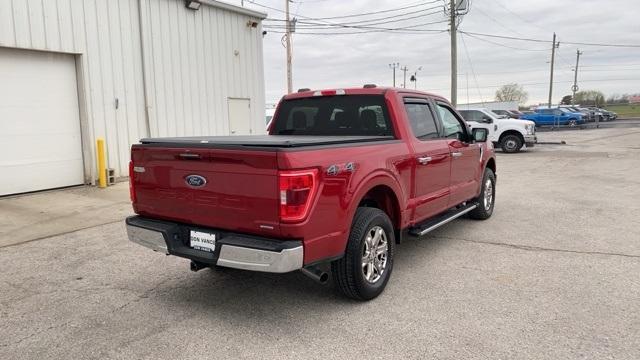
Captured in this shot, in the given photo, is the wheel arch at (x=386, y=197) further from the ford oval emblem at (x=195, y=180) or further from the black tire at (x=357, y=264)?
the ford oval emblem at (x=195, y=180)

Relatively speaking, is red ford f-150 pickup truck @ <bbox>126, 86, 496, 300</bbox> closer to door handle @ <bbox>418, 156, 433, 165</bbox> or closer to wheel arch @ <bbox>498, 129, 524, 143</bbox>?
door handle @ <bbox>418, 156, 433, 165</bbox>

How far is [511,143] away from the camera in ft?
65.3

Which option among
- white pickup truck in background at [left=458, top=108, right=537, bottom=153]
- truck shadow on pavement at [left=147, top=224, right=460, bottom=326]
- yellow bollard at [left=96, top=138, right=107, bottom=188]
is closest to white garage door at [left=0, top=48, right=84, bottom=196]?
yellow bollard at [left=96, top=138, right=107, bottom=188]

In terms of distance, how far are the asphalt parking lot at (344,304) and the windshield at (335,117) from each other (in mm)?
1530

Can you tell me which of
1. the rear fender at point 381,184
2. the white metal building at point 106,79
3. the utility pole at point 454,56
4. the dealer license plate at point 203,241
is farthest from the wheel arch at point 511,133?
the dealer license plate at point 203,241

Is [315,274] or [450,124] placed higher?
[450,124]

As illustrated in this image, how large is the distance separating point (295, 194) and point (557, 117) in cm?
4334

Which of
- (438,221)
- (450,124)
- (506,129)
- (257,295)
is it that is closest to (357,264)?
(257,295)

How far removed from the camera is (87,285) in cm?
472

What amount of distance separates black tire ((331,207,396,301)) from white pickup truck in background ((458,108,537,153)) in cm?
1642

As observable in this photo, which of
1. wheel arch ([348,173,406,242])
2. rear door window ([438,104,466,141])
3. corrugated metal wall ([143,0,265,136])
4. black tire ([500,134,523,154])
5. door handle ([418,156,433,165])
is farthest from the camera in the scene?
black tire ([500,134,523,154])

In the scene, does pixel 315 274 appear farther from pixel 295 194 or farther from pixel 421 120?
pixel 421 120

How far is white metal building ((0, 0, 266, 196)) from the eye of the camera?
31.1ft

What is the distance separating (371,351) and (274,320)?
905 millimetres
